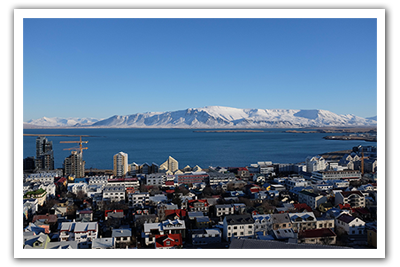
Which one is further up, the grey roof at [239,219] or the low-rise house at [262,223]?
the grey roof at [239,219]

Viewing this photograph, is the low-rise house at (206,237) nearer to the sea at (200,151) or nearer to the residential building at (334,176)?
the residential building at (334,176)

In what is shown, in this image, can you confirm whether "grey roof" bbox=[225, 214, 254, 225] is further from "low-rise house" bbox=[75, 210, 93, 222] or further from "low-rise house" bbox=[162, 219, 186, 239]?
"low-rise house" bbox=[75, 210, 93, 222]

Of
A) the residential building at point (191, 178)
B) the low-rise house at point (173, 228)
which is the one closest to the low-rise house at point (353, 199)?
the low-rise house at point (173, 228)

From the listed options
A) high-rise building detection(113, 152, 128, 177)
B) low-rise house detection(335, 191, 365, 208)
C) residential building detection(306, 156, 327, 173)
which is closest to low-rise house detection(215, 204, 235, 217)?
low-rise house detection(335, 191, 365, 208)

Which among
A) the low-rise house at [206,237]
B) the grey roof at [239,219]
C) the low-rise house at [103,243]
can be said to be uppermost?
the grey roof at [239,219]

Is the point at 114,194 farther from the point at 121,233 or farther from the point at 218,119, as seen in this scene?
the point at 218,119

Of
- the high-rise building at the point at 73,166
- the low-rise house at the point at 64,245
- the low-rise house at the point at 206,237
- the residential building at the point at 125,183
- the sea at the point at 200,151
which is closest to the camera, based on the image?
the low-rise house at the point at 64,245

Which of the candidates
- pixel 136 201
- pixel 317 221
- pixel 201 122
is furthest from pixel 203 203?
pixel 201 122
